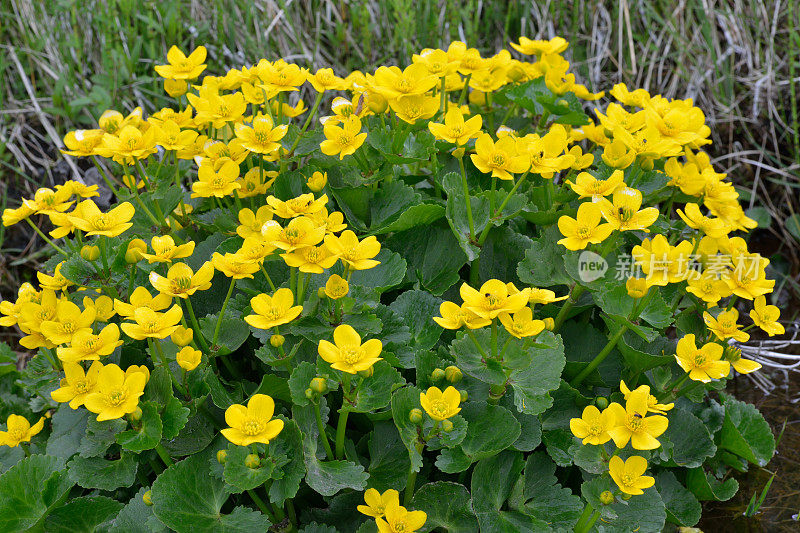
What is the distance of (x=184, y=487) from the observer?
1529 mm

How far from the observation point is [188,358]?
1.54 metres

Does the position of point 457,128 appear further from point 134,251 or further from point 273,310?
point 134,251

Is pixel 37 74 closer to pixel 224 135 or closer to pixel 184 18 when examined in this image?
pixel 184 18

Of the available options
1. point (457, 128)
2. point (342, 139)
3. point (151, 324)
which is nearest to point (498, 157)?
point (457, 128)

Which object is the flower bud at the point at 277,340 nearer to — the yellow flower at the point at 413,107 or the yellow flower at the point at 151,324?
the yellow flower at the point at 151,324

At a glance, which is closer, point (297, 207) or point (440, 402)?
point (440, 402)

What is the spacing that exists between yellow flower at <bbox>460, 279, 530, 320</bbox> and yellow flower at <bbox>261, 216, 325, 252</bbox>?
0.32m

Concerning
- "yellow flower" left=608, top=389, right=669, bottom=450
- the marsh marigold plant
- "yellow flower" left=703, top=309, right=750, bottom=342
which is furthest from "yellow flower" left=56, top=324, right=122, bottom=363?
"yellow flower" left=703, top=309, right=750, bottom=342

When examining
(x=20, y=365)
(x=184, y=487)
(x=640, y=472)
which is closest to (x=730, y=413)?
(x=640, y=472)

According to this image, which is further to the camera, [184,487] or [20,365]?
[20,365]

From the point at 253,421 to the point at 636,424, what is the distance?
751 millimetres

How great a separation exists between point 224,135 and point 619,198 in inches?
48.0

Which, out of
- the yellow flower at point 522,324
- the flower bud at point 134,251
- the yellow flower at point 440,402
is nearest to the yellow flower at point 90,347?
the flower bud at point 134,251

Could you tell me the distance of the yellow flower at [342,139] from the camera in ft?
5.82
